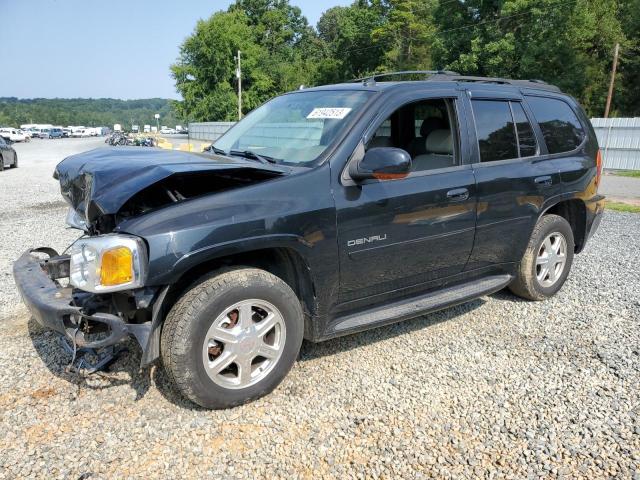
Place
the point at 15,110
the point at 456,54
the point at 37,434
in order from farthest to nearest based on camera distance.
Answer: the point at 15,110
the point at 456,54
the point at 37,434

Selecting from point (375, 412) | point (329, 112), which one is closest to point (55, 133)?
point (329, 112)

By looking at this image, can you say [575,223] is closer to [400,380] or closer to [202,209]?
[400,380]

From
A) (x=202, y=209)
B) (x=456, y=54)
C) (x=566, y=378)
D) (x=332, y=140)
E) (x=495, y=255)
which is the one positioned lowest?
(x=566, y=378)

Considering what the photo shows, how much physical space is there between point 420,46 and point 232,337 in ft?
186

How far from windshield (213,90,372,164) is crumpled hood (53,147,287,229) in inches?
12.2

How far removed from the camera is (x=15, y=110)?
458 ft

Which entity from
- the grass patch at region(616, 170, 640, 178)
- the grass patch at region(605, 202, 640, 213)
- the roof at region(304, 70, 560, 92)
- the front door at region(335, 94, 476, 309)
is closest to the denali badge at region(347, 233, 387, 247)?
the front door at region(335, 94, 476, 309)

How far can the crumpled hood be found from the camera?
9.31ft

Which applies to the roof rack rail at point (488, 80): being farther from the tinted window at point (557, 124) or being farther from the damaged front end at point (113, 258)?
the damaged front end at point (113, 258)

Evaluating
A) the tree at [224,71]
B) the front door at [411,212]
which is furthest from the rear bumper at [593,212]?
the tree at [224,71]

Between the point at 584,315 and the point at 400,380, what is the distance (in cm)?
220

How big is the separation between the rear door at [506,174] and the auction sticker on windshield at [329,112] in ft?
3.54

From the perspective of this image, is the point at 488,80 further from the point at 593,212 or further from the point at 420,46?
the point at 420,46

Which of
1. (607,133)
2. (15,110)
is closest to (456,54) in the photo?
(607,133)
